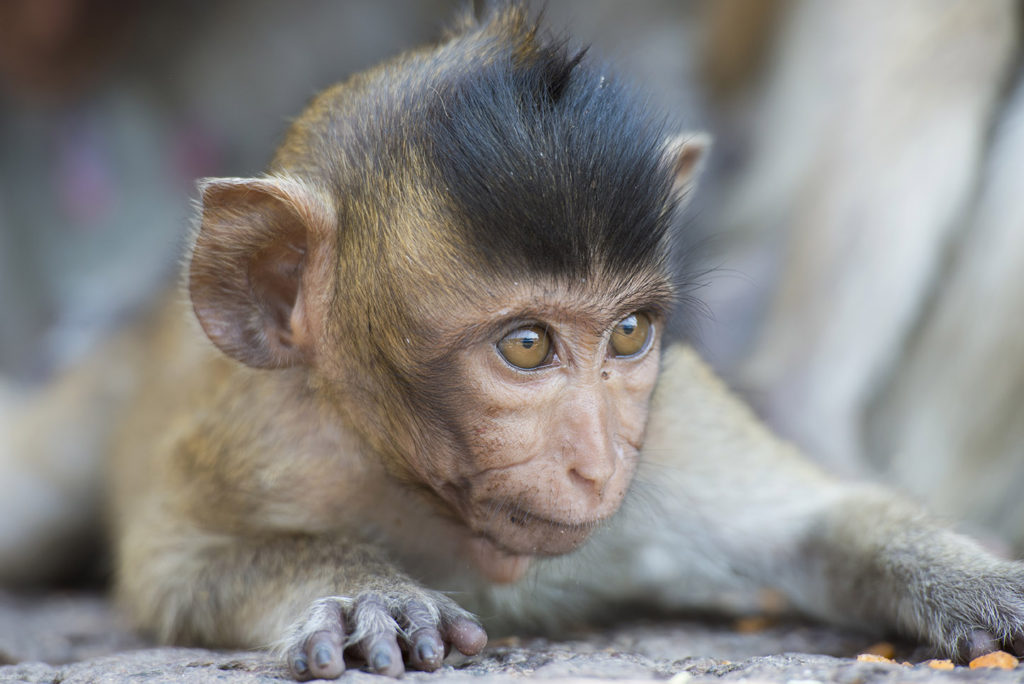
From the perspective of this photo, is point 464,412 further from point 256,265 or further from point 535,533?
point 256,265

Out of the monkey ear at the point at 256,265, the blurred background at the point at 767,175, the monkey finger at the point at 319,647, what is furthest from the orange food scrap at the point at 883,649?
the monkey ear at the point at 256,265

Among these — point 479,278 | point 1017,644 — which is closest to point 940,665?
point 1017,644

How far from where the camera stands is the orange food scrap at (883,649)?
10.7 ft

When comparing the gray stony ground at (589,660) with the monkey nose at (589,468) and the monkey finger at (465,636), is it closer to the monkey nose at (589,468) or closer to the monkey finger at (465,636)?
the monkey finger at (465,636)

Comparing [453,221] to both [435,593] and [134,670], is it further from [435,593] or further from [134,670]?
[134,670]

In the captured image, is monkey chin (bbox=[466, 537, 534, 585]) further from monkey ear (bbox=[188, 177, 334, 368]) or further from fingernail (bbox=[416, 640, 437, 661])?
monkey ear (bbox=[188, 177, 334, 368])

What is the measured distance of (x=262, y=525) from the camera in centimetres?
341

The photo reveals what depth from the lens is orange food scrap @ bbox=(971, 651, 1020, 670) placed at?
110 inches

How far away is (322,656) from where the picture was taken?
257 centimetres

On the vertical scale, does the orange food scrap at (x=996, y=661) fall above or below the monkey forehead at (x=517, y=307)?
below

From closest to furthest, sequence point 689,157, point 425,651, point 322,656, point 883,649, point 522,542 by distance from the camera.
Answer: point 322,656, point 425,651, point 522,542, point 883,649, point 689,157

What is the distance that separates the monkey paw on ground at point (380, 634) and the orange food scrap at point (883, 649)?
3.87 feet

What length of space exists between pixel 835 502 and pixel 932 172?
2122mm

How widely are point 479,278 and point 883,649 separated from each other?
1.59 m
